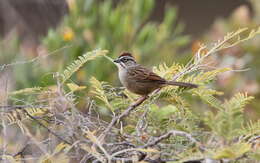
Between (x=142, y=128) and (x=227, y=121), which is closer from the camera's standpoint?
(x=227, y=121)

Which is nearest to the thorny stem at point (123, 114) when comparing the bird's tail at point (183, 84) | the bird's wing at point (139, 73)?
the bird's tail at point (183, 84)

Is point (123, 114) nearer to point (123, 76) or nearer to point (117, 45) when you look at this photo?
point (123, 76)

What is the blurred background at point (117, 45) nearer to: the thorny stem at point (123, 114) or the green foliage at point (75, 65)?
the thorny stem at point (123, 114)

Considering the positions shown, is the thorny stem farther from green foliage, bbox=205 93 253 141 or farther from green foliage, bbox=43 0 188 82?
green foliage, bbox=43 0 188 82

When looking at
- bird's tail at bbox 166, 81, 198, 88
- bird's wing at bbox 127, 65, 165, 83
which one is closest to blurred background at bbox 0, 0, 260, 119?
bird's wing at bbox 127, 65, 165, 83

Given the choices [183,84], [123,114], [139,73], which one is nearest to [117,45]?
[139,73]

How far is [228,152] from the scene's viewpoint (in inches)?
44.8

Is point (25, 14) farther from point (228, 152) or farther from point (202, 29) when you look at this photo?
point (228, 152)

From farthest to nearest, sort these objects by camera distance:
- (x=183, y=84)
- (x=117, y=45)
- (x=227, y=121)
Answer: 1. (x=117, y=45)
2. (x=183, y=84)
3. (x=227, y=121)

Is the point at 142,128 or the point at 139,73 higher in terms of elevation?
the point at 139,73

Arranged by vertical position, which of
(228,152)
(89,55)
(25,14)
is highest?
(25,14)

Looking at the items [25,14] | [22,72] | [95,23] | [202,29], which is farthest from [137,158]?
[202,29]

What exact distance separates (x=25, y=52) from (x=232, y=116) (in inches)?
167

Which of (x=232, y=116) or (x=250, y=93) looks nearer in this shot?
(x=232, y=116)
